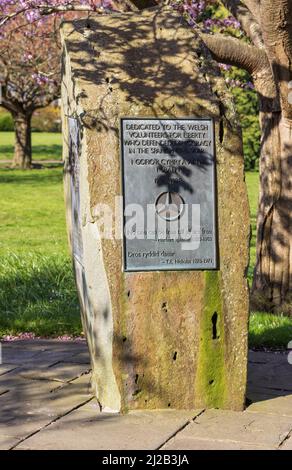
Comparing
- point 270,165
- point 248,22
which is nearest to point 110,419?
point 270,165

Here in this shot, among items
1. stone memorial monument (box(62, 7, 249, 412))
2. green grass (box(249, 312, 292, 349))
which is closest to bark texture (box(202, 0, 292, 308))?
green grass (box(249, 312, 292, 349))

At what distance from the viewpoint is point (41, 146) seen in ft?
143

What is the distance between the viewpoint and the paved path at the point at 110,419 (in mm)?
5523

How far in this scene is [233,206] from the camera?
6.21 meters

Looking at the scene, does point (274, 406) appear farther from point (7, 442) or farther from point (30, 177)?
point (30, 177)

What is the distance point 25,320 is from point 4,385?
233 centimetres

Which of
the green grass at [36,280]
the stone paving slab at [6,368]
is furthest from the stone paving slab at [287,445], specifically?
the green grass at [36,280]

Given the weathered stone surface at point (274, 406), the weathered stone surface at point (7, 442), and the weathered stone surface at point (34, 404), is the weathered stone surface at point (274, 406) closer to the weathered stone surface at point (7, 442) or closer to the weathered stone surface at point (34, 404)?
the weathered stone surface at point (34, 404)

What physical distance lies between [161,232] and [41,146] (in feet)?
125

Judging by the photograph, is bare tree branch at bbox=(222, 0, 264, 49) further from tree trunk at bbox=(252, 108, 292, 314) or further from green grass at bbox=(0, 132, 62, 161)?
green grass at bbox=(0, 132, 62, 161)

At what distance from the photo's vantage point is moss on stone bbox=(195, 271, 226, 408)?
244 inches

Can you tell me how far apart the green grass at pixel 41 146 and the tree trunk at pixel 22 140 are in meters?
4.44

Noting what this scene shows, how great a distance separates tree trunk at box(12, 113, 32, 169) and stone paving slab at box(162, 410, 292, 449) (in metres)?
25.7

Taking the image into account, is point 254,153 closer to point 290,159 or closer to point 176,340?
point 290,159
